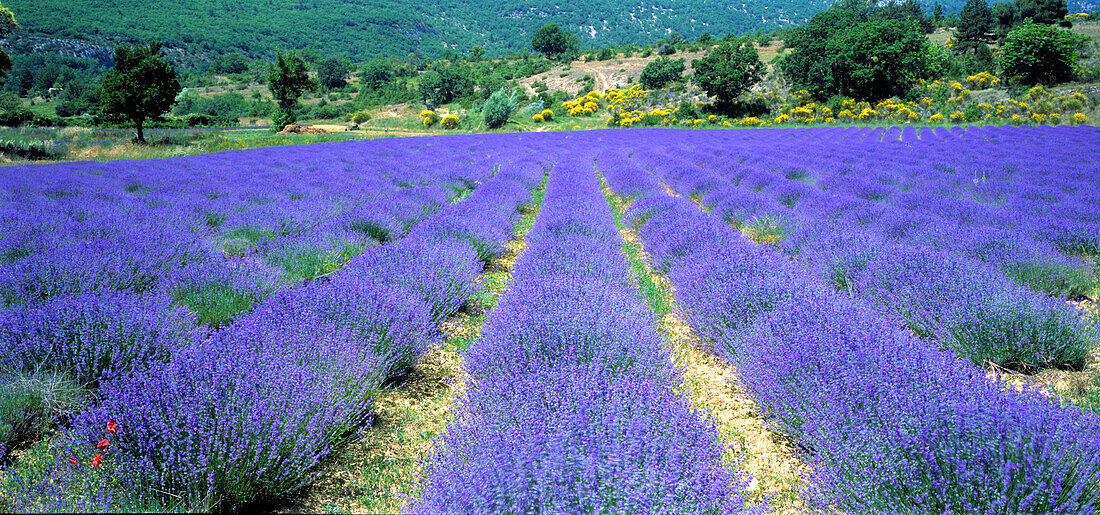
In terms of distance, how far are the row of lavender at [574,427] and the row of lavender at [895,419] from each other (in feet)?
1.23

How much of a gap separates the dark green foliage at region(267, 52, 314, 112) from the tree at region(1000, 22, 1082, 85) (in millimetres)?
40065

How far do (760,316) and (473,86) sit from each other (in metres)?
46.4

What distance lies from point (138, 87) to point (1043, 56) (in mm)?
40751

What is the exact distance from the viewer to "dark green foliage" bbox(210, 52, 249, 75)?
2621 inches

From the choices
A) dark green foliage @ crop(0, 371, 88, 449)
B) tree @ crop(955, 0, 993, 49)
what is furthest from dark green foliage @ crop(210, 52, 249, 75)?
tree @ crop(955, 0, 993, 49)

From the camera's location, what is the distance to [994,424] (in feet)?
4.23

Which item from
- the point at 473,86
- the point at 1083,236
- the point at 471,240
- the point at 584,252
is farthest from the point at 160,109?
the point at 473,86

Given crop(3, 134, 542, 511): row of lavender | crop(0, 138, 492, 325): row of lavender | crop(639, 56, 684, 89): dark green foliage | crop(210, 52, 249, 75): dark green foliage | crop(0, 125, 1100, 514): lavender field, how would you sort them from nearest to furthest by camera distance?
1. crop(0, 125, 1100, 514): lavender field
2. crop(3, 134, 542, 511): row of lavender
3. crop(0, 138, 492, 325): row of lavender
4. crop(639, 56, 684, 89): dark green foliage
5. crop(210, 52, 249, 75): dark green foliage

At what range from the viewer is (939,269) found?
110 inches

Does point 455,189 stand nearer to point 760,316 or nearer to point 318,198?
point 318,198

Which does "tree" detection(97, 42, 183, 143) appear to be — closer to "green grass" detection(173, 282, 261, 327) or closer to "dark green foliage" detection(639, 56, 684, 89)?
"green grass" detection(173, 282, 261, 327)

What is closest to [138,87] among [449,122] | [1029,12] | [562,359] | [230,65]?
[449,122]

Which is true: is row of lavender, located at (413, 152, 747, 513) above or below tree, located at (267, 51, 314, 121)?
below

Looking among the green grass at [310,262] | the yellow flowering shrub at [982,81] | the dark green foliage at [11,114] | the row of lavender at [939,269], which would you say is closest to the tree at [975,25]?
the yellow flowering shrub at [982,81]
